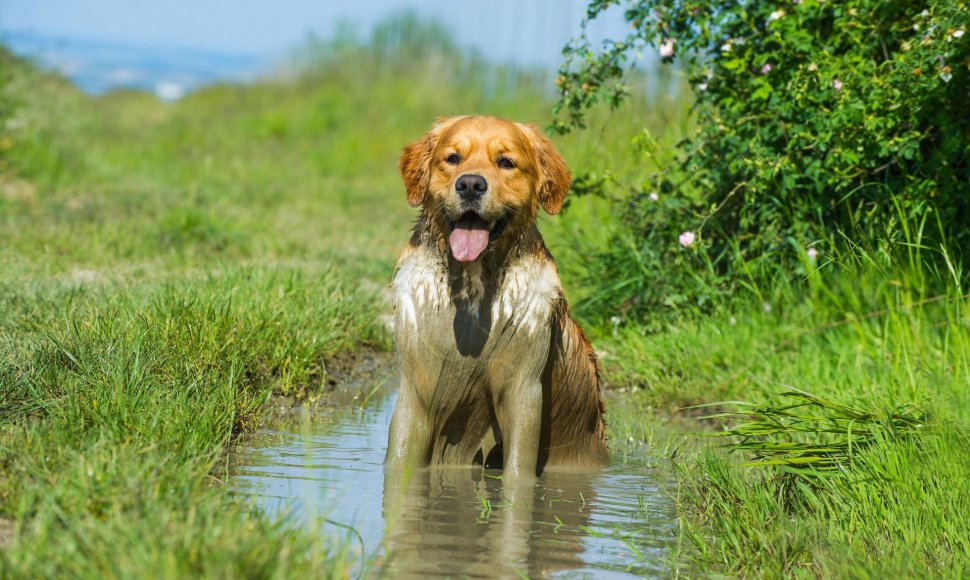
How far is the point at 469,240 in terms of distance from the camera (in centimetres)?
494

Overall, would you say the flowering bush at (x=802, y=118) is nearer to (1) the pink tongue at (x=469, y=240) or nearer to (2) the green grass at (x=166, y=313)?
(2) the green grass at (x=166, y=313)

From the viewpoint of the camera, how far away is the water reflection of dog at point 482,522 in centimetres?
394

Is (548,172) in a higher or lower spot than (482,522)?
higher

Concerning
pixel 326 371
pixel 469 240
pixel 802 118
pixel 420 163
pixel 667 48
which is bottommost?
pixel 326 371

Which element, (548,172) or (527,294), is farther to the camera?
(548,172)

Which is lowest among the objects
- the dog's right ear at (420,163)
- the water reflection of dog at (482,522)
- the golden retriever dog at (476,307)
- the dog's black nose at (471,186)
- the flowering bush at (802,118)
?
the water reflection of dog at (482,522)

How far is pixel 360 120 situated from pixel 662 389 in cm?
1456

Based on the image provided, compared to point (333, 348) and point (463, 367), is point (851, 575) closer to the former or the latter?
point (463, 367)

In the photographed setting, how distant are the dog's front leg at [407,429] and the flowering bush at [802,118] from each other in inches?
106

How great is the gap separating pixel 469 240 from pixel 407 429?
0.83 meters

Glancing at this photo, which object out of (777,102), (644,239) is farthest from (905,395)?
(644,239)

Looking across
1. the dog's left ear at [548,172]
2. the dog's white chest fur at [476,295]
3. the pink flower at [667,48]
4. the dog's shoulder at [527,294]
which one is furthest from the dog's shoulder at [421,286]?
the pink flower at [667,48]

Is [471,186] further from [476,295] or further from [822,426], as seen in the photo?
[822,426]

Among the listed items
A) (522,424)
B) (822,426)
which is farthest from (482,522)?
(822,426)
